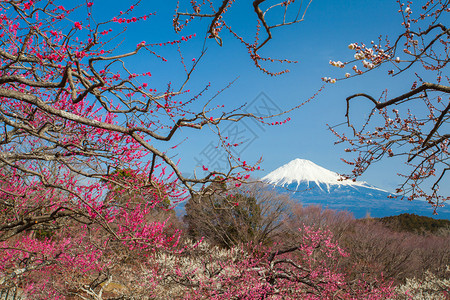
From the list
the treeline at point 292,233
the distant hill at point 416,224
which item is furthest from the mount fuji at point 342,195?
the treeline at point 292,233

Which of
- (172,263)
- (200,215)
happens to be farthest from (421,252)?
(172,263)

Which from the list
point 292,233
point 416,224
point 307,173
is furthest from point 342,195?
point 292,233

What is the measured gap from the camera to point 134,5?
11.9 ft

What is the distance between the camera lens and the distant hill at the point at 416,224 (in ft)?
86.4

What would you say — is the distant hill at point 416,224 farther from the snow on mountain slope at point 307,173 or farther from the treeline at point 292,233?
the snow on mountain slope at point 307,173

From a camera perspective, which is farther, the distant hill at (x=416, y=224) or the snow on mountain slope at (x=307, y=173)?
the snow on mountain slope at (x=307, y=173)

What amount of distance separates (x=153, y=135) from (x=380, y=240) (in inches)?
655

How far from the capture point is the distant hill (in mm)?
26344

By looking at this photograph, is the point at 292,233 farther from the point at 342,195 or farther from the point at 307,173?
the point at 342,195

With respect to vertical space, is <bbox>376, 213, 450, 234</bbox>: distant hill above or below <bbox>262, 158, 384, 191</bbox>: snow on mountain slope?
below

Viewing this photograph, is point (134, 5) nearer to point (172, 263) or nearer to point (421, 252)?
point (172, 263)

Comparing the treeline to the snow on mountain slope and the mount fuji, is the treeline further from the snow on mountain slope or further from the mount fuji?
the mount fuji

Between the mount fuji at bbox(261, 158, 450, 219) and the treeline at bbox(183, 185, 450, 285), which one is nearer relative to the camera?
the treeline at bbox(183, 185, 450, 285)

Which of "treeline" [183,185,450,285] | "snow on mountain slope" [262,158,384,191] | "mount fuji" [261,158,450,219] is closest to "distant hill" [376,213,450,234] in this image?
"treeline" [183,185,450,285]
